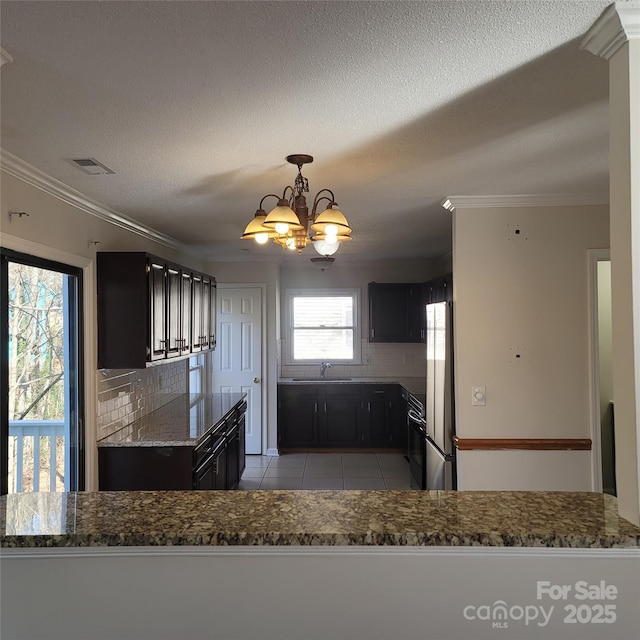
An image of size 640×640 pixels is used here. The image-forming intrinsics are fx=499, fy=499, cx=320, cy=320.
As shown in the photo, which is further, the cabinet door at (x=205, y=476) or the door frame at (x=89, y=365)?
the cabinet door at (x=205, y=476)

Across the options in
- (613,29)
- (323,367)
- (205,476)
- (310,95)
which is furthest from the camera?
(323,367)

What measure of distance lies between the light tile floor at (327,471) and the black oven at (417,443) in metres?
0.25

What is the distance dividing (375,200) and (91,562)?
2668 mm

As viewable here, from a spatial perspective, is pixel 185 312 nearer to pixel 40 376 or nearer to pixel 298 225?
pixel 40 376

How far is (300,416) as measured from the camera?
21.2 ft

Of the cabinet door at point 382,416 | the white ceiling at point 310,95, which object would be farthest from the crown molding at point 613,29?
the cabinet door at point 382,416

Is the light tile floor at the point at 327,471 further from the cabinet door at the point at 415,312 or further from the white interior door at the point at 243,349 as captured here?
the cabinet door at the point at 415,312

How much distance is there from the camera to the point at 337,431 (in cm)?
645

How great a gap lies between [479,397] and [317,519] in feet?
7.20

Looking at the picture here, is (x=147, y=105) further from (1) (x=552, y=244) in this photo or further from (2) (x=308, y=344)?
(2) (x=308, y=344)

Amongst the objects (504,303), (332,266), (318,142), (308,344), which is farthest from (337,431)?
(318,142)

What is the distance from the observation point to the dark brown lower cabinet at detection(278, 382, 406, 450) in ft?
21.1

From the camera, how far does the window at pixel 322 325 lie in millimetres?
7055

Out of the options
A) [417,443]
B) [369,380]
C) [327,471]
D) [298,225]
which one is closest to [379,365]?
[369,380]
